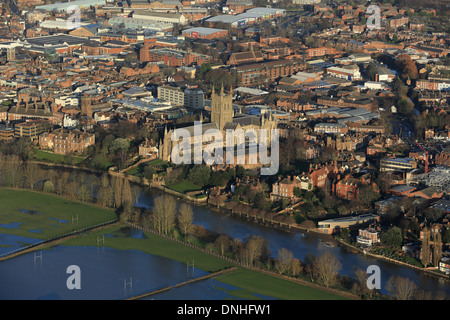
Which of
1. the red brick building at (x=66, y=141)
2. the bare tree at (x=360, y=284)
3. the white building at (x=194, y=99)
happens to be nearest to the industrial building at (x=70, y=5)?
the white building at (x=194, y=99)

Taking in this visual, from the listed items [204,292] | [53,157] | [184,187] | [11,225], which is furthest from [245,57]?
[204,292]

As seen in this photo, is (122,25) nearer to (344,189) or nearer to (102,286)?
(344,189)

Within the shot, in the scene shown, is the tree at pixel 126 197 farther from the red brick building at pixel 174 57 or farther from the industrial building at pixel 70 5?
the industrial building at pixel 70 5

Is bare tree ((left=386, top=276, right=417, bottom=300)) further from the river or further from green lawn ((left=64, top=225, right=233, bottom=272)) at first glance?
green lawn ((left=64, top=225, right=233, bottom=272))

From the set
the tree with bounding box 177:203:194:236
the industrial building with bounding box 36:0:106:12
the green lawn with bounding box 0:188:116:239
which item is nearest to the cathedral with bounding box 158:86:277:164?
the green lawn with bounding box 0:188:116:239

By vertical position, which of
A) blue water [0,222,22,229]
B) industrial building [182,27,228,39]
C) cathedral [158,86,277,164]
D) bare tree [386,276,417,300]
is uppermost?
industrial building [182,27,228,39]

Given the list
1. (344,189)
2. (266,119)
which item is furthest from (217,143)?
(344,189)

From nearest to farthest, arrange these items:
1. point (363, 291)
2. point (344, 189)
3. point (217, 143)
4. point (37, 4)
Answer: point (363, 291), point (344, 189), point (217, 143), point (37, 4)
